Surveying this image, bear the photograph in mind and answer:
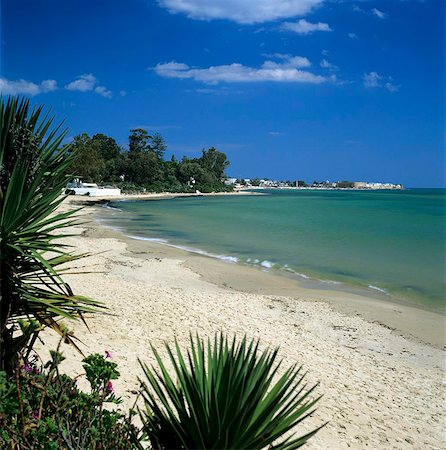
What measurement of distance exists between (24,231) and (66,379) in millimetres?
1282

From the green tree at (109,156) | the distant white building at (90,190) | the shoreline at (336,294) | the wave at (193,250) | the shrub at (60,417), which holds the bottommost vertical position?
the shoreline at (336,294)

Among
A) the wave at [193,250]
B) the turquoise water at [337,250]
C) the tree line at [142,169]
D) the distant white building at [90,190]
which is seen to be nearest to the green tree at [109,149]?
the tree line at [142,169]

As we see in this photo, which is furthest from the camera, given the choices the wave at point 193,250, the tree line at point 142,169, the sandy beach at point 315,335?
the tree line at point 142,169

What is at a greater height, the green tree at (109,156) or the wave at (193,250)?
the green tree at (109,156)

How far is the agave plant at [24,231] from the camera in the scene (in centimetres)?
349

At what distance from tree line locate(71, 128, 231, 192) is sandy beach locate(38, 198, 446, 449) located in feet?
206

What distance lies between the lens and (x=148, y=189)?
92.1 m

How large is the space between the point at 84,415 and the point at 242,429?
3.60 ft

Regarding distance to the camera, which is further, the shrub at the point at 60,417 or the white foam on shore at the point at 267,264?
the white foam on shore at the point at 267,264

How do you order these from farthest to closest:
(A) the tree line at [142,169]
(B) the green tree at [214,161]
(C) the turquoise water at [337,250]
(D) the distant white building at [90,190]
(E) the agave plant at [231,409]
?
(B) the green tree at [214,161], (A) the tree line at [142,169], (D) the distant white building at [90,190], (C) the turquoise water at [337,250], (E) the agave plant at [231,409]

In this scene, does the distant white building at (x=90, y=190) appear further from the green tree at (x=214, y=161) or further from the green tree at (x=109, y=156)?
the green tree at (x=214, y=161)

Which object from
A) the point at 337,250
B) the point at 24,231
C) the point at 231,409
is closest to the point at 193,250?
the point at 337,250

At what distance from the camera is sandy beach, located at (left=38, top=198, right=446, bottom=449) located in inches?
218

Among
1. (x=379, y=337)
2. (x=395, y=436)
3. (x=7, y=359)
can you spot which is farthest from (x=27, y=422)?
(x=379, y=337)
